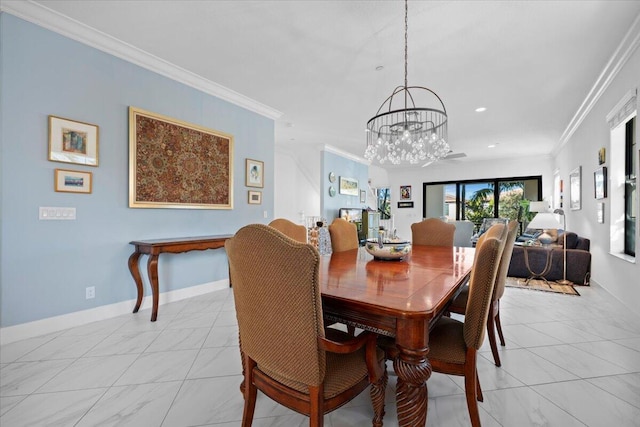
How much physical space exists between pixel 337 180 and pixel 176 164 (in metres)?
4.53

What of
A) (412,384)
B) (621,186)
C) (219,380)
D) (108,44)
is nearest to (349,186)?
(621,186)

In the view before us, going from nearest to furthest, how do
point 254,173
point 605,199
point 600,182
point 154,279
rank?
point 154,279
point 605,199
point 600,182
point 254,173

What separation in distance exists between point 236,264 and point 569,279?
4.97 meters

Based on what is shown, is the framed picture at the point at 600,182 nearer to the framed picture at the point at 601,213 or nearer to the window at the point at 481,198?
the framed picture at the point at 601,213

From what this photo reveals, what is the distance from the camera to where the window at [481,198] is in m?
8.18

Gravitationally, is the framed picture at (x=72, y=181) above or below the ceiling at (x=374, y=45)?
below

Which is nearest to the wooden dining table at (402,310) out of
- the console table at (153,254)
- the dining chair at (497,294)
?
the dining chair at (497,294)

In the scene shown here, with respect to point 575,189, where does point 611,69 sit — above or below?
above

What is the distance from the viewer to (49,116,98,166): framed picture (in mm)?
2418

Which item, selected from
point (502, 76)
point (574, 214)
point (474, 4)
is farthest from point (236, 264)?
point (574, 214)

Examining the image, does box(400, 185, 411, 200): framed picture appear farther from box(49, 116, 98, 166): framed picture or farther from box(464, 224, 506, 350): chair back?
box(464, 224, 506, 350): chair back

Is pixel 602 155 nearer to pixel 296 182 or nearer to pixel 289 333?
pixel 289 333

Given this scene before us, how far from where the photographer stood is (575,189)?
5082 millimetres

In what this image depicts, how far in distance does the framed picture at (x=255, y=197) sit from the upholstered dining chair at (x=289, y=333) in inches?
124
